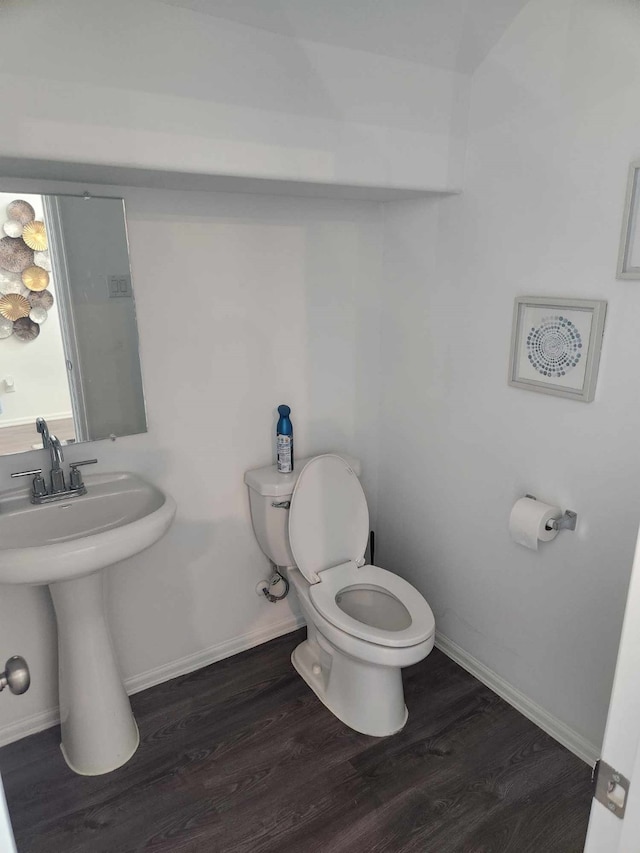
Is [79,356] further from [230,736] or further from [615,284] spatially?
[615,284]

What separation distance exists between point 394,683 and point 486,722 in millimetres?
381

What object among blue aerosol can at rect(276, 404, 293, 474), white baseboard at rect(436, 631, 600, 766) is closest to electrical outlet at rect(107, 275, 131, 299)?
blue aerosol can at rect(276, 404, 293, 474)

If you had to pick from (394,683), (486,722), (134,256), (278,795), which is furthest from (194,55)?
(486,722)

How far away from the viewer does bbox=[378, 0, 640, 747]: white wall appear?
1599 millimetres

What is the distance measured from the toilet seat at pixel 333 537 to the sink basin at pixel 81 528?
1.85 feet

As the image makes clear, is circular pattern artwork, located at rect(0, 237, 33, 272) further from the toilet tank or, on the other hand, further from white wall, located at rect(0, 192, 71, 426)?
the toilet tank

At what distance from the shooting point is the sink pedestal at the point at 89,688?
5.97 ft

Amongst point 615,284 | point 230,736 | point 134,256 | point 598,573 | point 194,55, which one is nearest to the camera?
point 194,55

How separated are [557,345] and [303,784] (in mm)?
1577

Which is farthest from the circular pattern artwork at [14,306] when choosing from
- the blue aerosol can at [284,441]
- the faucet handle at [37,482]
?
the blue aerosol can at [284,441]

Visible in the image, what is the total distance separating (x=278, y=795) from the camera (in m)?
1.80

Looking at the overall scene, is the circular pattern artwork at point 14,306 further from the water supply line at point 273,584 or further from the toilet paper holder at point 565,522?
the toilet paper holder at point 565,522

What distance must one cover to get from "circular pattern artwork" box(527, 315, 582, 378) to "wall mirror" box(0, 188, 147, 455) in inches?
51.1

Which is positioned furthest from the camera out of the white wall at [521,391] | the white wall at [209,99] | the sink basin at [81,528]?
the white wall at [521,391]
